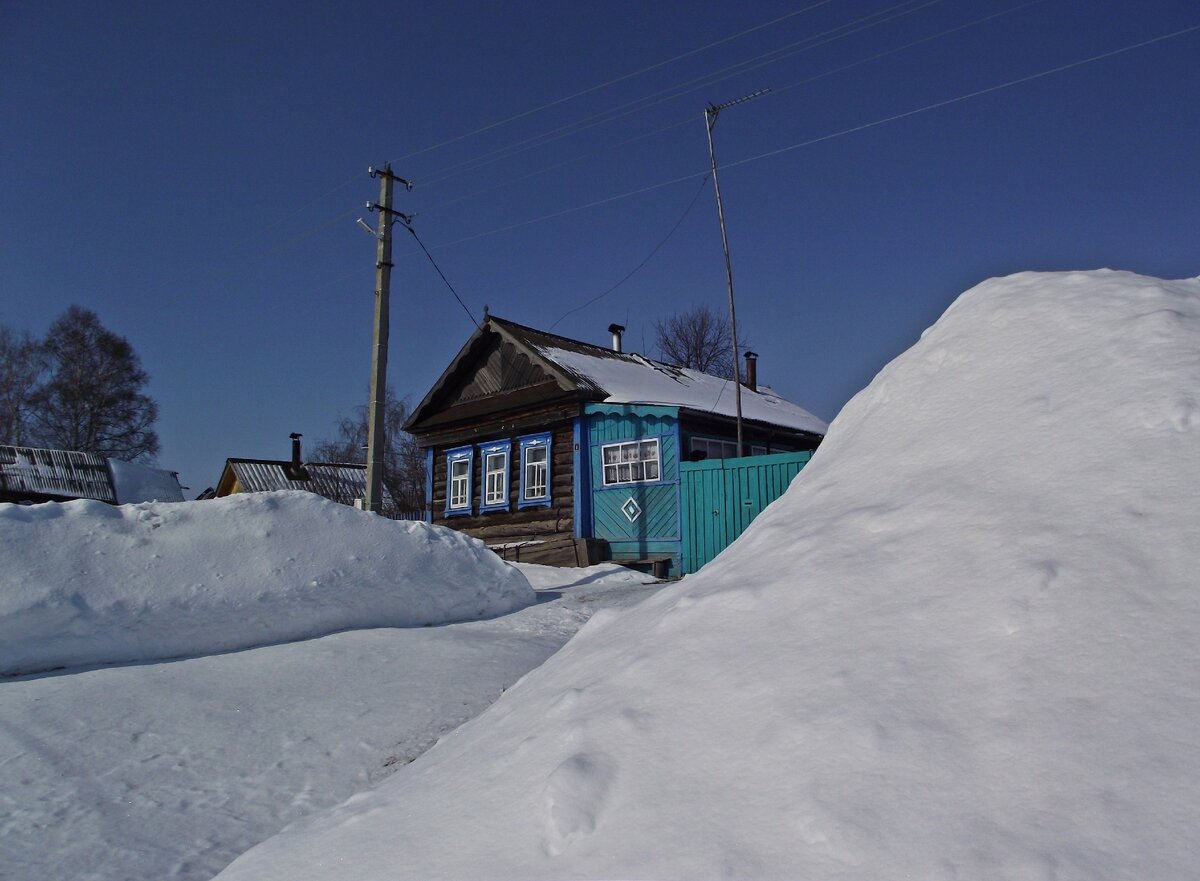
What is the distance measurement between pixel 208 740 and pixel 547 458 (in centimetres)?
1076

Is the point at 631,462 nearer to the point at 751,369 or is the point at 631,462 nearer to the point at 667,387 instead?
the point at 667,387

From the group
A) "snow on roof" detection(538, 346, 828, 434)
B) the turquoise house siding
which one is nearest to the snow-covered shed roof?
"snow on roof" detection(538, 346, 828, 434)

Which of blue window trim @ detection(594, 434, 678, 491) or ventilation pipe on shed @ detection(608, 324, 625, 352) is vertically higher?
ventilation pipe on shed @ detection(608, 324, 625, 352)

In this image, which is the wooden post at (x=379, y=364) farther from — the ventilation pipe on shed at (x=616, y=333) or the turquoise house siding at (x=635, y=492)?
the ventilation pipe on shed at (x=616, y=333)

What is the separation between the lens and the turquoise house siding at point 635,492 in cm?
1273

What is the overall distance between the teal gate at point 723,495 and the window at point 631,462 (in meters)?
0.69

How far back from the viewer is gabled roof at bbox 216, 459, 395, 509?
32.6 meters

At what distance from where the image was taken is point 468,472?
16219mm

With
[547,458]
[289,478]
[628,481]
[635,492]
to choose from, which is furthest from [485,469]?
[289,478]

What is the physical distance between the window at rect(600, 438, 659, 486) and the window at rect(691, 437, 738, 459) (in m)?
0.74

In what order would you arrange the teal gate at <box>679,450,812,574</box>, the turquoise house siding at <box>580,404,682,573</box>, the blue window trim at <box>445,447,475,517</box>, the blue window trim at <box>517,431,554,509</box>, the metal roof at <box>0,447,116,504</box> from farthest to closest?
1. the metal roof at <box>0,447,116,504</box>
2. the blue window trim at <box>445,447,475,517</box>
3. the blue window trim at <box>517,431,554,509</box>
4. the turquoise house siding at <box>580,404,682,573</box>
5. the teal gate at <box>679,450,812,574</box>

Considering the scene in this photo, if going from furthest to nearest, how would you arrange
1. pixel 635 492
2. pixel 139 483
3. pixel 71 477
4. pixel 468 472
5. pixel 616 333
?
pixel 139 483
pixel 71 477
pixel 616 333
pixel 468 472
pixel 635 492

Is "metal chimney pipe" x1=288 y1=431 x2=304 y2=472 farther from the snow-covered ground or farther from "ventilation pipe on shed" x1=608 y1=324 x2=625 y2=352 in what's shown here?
the snow-covered ground

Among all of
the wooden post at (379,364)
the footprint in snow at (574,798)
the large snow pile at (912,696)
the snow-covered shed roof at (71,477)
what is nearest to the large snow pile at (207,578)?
the large snow pile at (912,696)
